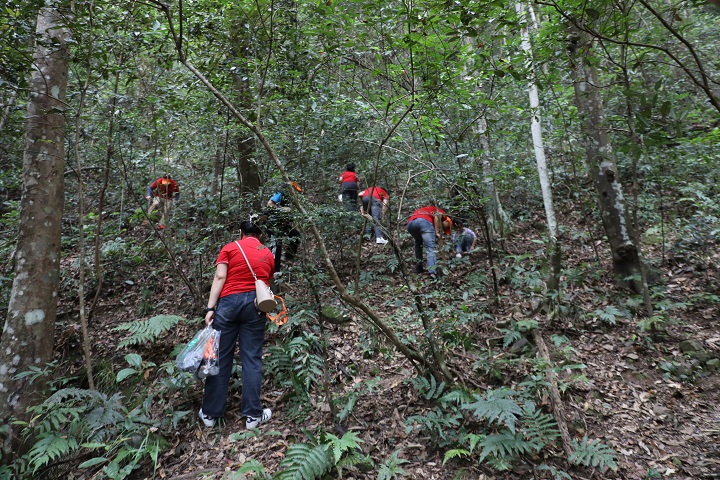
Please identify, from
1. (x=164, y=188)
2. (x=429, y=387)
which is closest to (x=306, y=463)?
(x=429, y=387)

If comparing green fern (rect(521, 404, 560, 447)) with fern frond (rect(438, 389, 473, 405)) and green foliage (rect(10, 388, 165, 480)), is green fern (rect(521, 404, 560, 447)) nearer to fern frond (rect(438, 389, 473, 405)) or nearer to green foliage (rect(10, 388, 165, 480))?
fern frond (rect(438, 389, 473, 405))

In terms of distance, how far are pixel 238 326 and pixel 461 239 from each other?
5.11 metres

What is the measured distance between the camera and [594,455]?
3.48 meters

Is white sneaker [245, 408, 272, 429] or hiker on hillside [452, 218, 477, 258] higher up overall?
hiker on hillside [452, 218, 477, 258]

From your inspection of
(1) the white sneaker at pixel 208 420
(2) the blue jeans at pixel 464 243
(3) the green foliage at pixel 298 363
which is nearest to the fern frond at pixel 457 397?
(3) the green foliage at pixel 298 363

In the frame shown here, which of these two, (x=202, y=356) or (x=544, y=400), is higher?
(x=202, y=356)

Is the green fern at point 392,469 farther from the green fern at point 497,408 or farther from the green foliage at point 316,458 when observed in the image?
the green fern at point 497,408

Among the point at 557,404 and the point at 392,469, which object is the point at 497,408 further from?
the point at 392,469

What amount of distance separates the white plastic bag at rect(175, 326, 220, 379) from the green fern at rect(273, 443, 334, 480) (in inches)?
49.0

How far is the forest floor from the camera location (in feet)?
12.1

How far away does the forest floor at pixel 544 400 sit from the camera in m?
3.70

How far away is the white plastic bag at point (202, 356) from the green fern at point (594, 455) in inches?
142

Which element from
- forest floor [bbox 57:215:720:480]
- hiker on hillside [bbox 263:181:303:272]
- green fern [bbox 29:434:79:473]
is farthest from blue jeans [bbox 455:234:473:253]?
green fern [bbox 29:434:79:473]

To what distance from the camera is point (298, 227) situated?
4.34 metres
